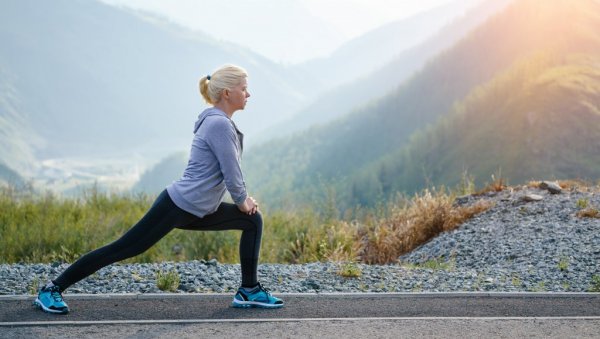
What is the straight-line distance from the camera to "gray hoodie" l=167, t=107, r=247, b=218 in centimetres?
568

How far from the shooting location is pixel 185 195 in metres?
5.80

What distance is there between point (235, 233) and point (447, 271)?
5.92 meters

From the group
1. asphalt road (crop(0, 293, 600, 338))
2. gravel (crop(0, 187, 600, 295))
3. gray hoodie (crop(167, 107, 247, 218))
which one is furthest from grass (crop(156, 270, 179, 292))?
gray hoodie (crop(167, 107, 247, 218))

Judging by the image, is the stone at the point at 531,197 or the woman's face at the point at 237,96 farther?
the stone at the point at 531,197

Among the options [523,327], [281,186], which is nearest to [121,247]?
[523,327]

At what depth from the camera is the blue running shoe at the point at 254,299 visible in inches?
252

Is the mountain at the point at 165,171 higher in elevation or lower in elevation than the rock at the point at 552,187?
higher

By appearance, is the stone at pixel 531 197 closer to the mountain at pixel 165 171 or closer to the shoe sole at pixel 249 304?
the shoe sole at pixel 249 304

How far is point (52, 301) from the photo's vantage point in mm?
5984

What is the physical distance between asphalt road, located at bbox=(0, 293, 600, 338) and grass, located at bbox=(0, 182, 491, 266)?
13.5ft

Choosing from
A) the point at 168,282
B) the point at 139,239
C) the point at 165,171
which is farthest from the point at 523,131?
the point at 165,171

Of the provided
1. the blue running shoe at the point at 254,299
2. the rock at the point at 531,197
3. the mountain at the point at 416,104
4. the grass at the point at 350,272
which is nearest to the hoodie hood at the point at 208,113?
the blue running shoe at the point at 254,299

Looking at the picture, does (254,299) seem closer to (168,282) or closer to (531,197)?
(168,282)

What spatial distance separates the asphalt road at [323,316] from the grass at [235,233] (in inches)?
162
